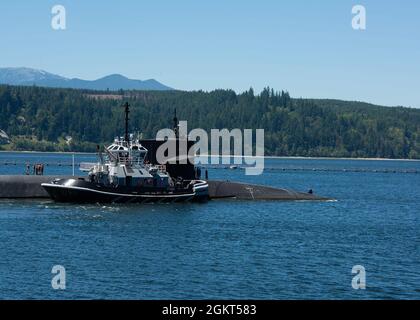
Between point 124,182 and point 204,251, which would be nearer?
point 204,251

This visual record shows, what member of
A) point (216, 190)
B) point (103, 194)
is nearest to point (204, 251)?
point (103, 194)

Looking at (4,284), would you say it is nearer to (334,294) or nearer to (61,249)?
(61,249)

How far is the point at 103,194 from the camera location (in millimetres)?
76875

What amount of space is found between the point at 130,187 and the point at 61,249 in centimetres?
2515

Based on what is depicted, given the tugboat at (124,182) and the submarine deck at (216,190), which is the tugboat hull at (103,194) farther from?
the submarine deck at (216,190)

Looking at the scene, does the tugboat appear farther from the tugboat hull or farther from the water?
the water

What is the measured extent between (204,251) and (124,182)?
25475 mm

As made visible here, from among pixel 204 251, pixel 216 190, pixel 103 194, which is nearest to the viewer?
pixel 204 251

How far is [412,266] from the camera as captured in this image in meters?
51.6

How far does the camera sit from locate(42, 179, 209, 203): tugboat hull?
7550 cm

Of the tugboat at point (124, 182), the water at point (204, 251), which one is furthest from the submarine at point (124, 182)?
the water at point (204, 251)

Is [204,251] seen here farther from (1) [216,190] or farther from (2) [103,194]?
(1) [216,190]
